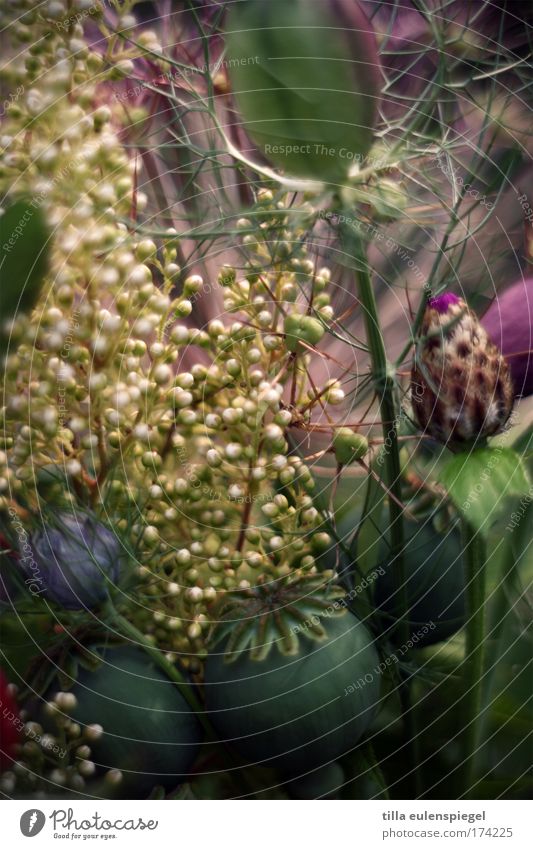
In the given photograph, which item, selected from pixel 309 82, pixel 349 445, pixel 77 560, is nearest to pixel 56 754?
pixel 77 560

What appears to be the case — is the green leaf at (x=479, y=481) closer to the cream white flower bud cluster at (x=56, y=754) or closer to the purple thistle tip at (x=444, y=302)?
the purple thistle tip at (x=444, y=302)

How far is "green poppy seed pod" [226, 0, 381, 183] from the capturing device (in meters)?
0.43

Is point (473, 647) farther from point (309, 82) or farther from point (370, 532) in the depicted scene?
point (309, 82)

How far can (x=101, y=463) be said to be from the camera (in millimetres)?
434

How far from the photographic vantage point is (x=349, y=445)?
1.48 feet

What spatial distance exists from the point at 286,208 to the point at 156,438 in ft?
0.44

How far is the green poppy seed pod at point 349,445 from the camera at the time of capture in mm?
450

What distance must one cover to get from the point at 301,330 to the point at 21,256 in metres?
0.14

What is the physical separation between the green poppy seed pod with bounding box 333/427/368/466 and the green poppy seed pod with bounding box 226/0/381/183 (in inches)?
4.9

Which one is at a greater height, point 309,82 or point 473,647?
point 309,82

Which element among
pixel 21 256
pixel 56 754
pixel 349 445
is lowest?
pixel 56 754
